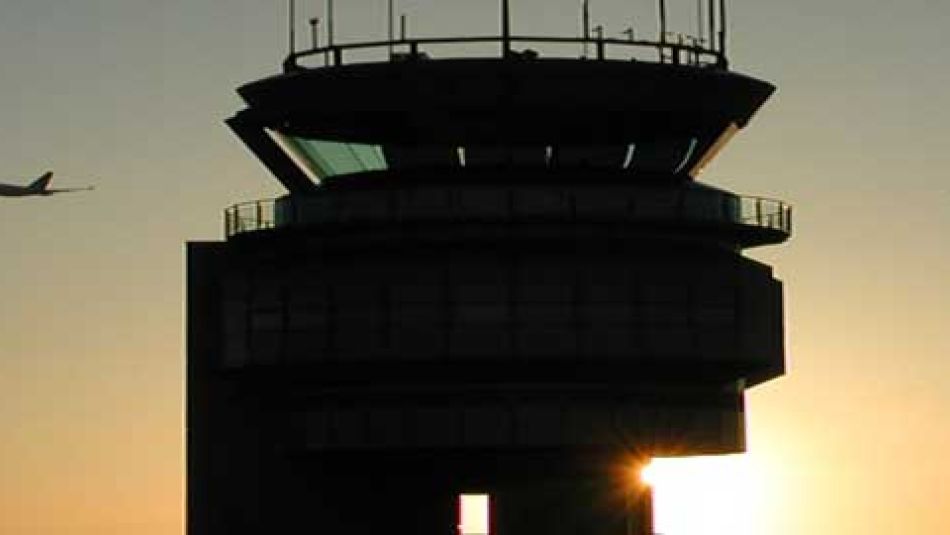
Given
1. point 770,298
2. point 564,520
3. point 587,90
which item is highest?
point 587,90

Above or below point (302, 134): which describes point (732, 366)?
below

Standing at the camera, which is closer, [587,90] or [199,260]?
[587,90]

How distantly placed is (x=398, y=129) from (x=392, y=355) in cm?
852

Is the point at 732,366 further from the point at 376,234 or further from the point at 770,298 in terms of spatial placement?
the point at 376,234

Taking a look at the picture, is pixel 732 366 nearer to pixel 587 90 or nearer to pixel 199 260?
pixel 587 90

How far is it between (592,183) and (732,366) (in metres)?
9.01

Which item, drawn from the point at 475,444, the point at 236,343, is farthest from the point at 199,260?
the point at 475,444

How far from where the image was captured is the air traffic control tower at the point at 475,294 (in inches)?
4523

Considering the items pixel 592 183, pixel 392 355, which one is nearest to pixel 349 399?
pixel 392 355

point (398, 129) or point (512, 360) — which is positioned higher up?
point (398, 129)

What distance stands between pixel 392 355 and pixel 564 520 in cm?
1133

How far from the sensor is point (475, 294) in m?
115

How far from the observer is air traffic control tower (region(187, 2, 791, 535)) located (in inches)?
4523

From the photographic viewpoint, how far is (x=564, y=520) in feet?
398
